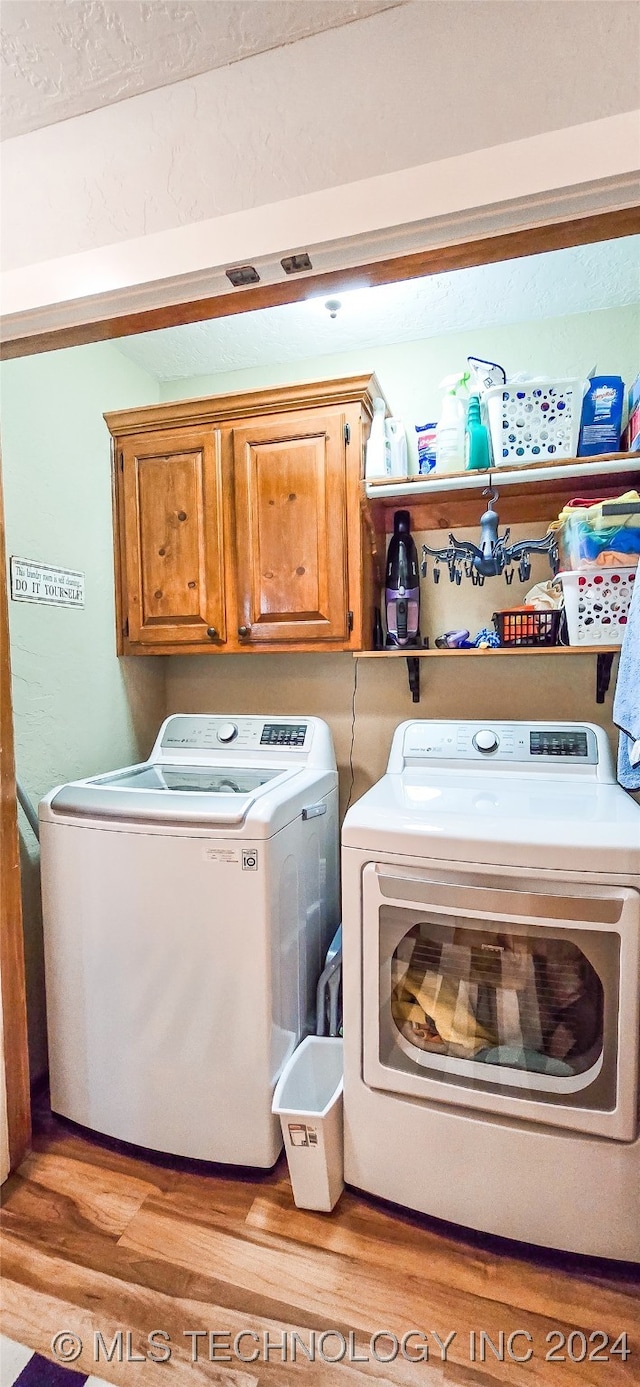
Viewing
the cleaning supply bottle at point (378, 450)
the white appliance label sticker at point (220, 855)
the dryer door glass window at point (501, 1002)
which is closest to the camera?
the dryer door glass window at point (501, 1002)

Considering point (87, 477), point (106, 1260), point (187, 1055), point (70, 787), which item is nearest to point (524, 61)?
point (87, 477)

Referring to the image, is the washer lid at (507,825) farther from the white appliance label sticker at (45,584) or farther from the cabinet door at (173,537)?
the white appliance label sticker at (45,584)

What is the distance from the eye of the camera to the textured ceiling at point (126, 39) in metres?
1.02

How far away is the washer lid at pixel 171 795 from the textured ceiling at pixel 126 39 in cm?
147

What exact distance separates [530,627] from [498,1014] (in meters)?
1.06

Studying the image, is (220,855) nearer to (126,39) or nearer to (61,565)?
(61,565)

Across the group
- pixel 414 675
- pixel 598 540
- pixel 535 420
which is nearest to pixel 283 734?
pixel 414 675

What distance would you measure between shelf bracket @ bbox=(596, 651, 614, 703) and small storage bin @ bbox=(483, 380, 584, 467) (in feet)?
2.07

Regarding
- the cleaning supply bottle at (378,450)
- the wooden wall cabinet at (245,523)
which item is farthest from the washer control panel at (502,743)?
the cleaning supply bottle at (378,450)

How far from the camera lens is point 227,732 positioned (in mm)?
2156

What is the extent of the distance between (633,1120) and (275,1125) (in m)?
0.82

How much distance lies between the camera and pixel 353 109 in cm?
103

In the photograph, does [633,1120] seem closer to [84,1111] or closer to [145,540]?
[84,1111]

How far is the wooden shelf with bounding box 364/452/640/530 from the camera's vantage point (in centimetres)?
169
